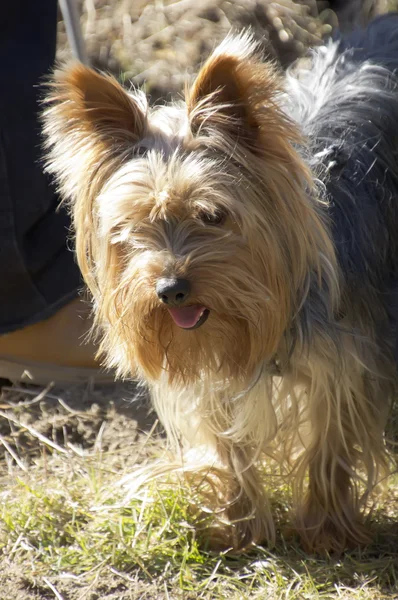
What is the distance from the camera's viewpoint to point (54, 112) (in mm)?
2529

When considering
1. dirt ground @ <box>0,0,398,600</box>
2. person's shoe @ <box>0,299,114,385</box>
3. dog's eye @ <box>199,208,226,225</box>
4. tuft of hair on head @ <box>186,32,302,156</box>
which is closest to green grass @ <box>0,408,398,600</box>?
person's shoe @ <box>0,299,114,385</box>

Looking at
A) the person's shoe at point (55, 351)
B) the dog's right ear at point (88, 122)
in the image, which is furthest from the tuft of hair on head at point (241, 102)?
the person's shoe at point (55, 351)

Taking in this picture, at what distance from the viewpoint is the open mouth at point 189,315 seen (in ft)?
8.27

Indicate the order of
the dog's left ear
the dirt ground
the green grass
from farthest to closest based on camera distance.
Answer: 1. the dirt ground
2. the green grass
3. the dog's left ear

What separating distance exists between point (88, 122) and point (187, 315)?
597 mm

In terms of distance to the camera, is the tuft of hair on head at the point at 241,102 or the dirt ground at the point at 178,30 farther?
the dirt ground at the point at 178,30

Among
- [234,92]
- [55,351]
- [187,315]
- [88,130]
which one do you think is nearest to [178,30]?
[55,351]

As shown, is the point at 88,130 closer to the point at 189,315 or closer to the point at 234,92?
the point at 234,92

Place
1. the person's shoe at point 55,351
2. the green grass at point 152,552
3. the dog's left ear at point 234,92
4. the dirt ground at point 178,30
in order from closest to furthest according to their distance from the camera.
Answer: the dog's left ear at point 234,92
the green grass at point 152,552
the person's shoe at point 55,351
the dirt ground at point 178,30

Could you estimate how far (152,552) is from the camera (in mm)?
3080

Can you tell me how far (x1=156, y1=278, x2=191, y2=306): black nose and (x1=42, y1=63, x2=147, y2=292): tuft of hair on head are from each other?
0.33 meters

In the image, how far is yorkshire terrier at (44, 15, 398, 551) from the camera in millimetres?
2473

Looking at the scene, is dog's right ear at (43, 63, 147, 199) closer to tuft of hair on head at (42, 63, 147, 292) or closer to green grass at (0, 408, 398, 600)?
tuft of hair on head at (42, 63, 147, 292)

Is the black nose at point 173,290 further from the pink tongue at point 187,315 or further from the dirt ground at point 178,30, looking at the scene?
the dirt ground at point 178,30
